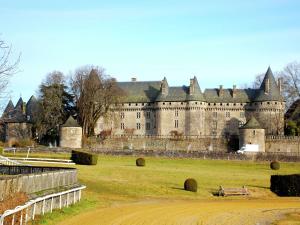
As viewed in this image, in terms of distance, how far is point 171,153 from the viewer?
6244 cm

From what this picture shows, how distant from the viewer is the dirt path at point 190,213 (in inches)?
771

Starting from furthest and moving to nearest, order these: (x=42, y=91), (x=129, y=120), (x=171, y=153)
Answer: (x=129, y=120) < (x=42, y=91) < (x=171, y=153)

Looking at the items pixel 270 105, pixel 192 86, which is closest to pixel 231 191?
pixel 270 105

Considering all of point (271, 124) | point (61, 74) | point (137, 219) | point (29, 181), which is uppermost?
point (61, 74)

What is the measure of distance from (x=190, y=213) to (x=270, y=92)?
238ft

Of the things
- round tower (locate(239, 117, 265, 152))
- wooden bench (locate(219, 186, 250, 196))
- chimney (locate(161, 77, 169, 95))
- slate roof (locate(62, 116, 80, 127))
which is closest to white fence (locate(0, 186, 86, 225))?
wooden bench (locate(219, 186, 250, 196))

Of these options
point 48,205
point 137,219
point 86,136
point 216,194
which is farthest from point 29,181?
point 86,136

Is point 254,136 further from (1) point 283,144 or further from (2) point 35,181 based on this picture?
(2) point 35,181

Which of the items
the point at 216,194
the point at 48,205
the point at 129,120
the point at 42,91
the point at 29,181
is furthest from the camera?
the point at 129,120

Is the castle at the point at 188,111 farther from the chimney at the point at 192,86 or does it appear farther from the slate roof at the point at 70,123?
the slate roof at the point at 70,123

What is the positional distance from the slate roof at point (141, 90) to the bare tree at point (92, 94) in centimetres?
1335

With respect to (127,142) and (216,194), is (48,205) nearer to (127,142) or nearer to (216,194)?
(216,194)

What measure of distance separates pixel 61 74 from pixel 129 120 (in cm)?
1798

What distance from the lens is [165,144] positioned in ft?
275
